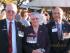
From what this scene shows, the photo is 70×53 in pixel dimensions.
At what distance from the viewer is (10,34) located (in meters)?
5.55

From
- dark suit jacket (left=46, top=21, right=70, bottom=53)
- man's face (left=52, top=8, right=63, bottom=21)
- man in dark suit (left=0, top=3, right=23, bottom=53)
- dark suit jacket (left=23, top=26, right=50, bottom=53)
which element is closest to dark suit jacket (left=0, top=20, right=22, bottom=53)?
man in dark suit (left=0, top=3, right=23, bottom=53)

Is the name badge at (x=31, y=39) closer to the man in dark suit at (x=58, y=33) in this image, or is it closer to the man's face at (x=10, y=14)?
the man in dark suit at (x=58, y=33)

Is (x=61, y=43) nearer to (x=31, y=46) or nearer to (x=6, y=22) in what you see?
(x=31, y=46)

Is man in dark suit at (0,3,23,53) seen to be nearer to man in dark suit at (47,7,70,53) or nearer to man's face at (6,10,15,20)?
man's face at (6,10,15,20)

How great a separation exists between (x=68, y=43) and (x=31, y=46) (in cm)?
67

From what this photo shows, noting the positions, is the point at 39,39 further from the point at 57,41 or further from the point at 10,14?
the point at 10,14

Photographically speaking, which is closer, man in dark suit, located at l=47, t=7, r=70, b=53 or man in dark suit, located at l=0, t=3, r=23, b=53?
man in dark suit, located at l=0, t=3, r=23, b=53

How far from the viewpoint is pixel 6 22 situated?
559 cm

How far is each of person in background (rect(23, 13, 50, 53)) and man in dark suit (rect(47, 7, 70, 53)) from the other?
0.46 feet

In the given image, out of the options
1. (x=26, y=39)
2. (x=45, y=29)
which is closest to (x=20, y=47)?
(x=26, y=39)

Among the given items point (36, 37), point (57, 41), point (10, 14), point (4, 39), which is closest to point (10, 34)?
point (4, 39)

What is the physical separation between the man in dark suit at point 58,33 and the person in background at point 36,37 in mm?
139

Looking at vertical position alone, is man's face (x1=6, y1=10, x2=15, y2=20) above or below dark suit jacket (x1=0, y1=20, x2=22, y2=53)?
above

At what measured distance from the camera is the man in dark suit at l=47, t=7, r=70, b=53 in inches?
223
